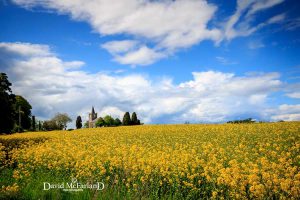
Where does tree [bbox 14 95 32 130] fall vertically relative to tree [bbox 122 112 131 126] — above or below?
above

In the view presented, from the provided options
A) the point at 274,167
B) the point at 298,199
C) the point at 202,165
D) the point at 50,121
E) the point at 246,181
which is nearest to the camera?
the point at 298,199

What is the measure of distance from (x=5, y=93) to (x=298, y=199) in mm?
26623

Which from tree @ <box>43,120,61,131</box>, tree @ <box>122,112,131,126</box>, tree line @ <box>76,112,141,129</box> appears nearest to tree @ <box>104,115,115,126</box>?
tree line @ <box>76,112,141,129</box>

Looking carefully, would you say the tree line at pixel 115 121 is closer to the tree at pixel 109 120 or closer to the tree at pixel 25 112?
the tree at pixel 109 120

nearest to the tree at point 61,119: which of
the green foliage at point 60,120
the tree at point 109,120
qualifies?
the green foliage at point 60,120

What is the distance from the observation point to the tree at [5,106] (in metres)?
25.9

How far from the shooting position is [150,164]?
11.1 m

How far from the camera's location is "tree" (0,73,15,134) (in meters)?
25.9

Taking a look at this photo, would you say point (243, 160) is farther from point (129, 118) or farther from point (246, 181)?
point (129, 118)

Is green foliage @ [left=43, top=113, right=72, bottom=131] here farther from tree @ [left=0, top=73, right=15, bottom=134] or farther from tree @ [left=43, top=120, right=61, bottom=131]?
tree @ [left=0, top=73, right=15, bottom=134]

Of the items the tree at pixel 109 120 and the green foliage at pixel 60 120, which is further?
the green foliage at pixel 60 120

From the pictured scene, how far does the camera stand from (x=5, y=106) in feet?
85.3

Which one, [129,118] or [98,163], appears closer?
[98,163]

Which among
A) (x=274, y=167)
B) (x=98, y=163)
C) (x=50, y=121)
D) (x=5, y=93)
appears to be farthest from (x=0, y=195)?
(x=50, y=121)
